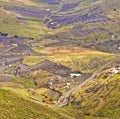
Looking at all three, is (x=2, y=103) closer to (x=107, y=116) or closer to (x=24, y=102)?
(x=24, y=102)

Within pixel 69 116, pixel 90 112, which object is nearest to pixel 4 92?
pixel 69 116

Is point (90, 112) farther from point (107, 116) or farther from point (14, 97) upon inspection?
point (14, 97)

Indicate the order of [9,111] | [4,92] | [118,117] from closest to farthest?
[9,111] → [4,92] → [118,117]


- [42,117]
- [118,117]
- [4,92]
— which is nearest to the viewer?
[42,117]

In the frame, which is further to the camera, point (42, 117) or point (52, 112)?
point (52, 112)

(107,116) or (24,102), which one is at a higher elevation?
(24,102)

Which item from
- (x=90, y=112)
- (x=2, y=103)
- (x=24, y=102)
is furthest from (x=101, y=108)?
(x=2, y=103)
